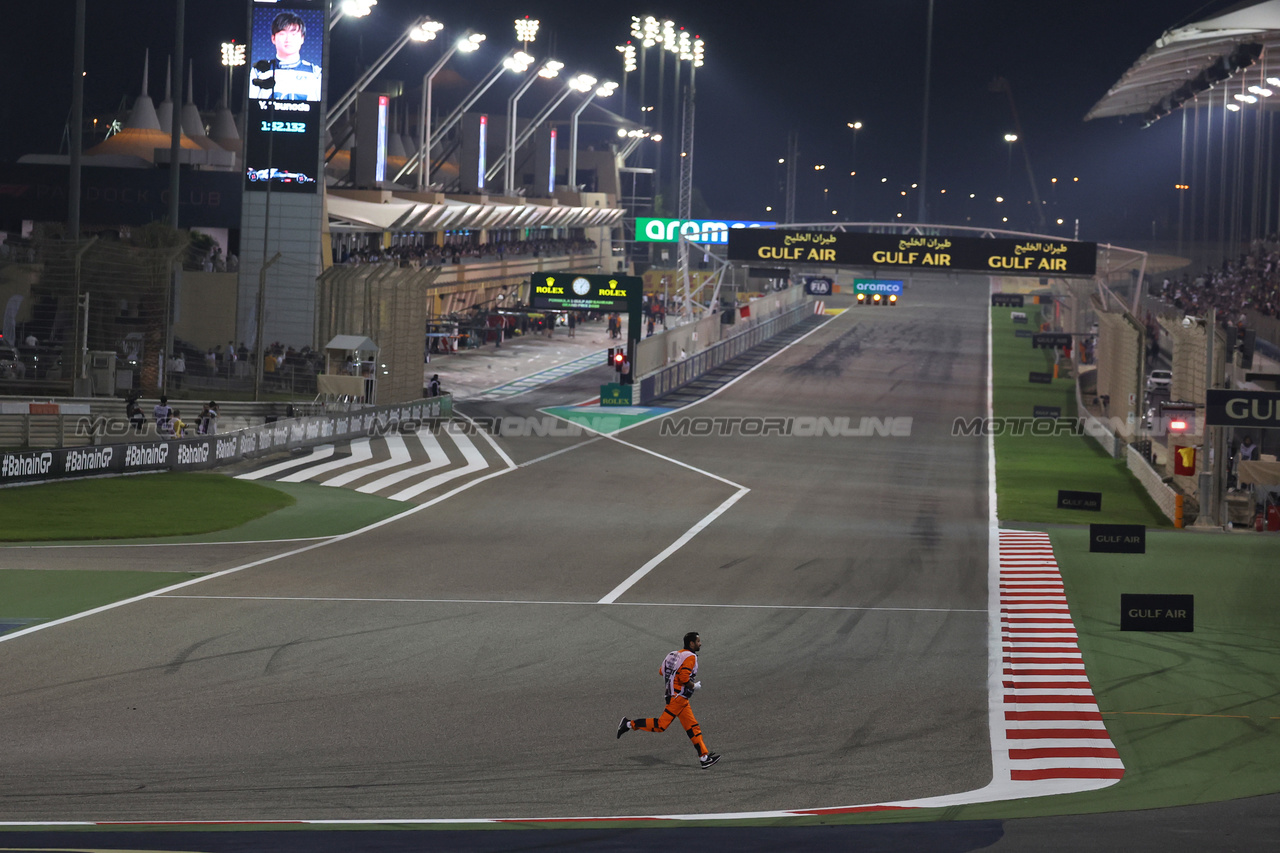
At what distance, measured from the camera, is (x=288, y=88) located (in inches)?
2153

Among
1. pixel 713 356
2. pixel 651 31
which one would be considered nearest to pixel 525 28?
pixel 651 31

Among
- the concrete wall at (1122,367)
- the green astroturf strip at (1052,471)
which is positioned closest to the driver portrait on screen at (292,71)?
the green astroturf strip at (1052,471)

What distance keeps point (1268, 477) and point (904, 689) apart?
18.2m

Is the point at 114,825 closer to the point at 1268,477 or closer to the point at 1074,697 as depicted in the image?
the point at 1074,697

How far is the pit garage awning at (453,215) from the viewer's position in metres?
70.6

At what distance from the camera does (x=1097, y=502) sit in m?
30.2

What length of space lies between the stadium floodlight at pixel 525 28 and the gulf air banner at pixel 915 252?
3886cm

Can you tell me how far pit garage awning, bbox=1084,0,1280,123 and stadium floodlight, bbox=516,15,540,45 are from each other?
123ft

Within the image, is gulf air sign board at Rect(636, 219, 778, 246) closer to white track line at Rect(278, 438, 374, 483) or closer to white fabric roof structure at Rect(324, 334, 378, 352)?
white fabric roof structure at Rect(324, 334, 378, 352)

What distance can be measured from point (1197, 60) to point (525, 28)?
4658 cm

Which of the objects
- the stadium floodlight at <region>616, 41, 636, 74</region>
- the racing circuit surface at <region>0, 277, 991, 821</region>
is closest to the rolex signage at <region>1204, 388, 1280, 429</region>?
the racing circuit surface at <region>0, 277, 991, 821</region>

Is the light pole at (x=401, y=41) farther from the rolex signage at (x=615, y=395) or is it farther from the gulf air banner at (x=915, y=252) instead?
the gulf air banner at (x=915, y=252)

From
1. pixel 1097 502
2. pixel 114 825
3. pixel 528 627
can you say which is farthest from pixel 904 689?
pixel 1097 502

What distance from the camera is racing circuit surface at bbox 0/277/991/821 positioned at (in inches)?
489
